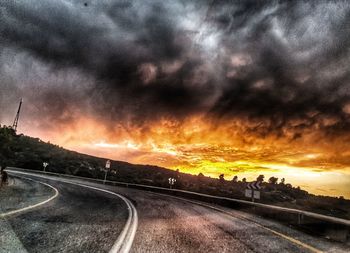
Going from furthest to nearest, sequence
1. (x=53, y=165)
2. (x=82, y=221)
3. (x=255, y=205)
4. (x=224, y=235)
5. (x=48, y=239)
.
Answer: (x=53, y=165) → (x=255, y=205) → (x=82, y=221) → (x=224, y=235) → (x=48, y=239)

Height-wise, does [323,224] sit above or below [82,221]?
above

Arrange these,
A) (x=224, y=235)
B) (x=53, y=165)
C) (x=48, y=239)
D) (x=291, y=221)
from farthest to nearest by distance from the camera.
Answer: (x=53, y=165) < (x=291, y=221) < (x=224, y=235) < (x=48, y=239)

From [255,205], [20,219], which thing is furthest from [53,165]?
[20,219]

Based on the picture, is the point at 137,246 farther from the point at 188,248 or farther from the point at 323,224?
the point at 323,224

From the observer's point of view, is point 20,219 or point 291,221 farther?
point 291,221

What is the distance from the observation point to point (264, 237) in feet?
23.3

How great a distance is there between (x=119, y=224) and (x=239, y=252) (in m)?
3.64

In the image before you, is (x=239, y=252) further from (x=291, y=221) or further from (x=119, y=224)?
(x=291, y=221)

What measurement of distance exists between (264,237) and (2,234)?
19.3 feet

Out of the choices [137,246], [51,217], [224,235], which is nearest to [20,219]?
[51,217]

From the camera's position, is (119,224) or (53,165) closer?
(119,224)

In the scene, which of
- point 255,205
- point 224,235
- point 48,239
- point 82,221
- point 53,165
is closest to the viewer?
point 48,239

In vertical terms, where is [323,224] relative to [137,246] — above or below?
above

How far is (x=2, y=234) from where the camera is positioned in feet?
17.4
